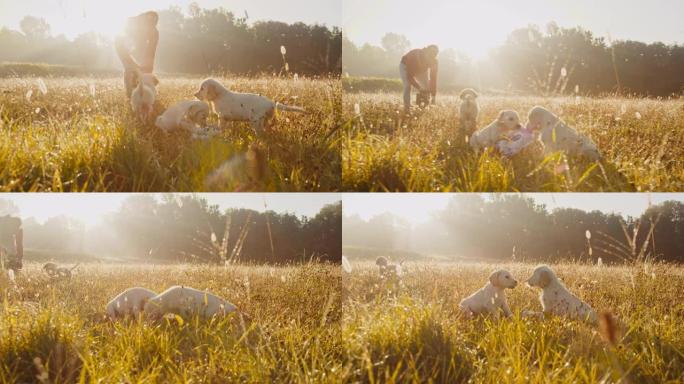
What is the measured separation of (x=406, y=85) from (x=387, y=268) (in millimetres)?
1440

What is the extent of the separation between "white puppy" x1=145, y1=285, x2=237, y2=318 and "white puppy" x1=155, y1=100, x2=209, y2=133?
1.18m

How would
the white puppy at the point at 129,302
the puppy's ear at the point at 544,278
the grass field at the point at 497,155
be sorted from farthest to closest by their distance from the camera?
the puppy's ear at the point at 544,278 → the white puppy at the point at 129,302 → the grass field at the point at 497,155

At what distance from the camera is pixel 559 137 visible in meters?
4.26

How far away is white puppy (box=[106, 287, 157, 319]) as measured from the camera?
417 centimetres

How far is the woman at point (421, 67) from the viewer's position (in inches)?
173

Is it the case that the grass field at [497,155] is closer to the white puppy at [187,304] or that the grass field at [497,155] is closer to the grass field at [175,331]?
the grass field at [175,331]

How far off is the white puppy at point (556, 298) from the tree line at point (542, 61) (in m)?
1.46

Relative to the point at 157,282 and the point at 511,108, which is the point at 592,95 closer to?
the point at 511,108

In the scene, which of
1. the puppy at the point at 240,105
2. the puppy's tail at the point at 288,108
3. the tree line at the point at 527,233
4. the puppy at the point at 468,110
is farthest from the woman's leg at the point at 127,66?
the puppy at the point at 468,110

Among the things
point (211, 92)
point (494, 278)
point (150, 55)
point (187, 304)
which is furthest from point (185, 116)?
point (494, 278)

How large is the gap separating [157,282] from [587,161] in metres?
3.29

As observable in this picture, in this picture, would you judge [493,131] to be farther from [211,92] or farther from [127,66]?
[127,66]

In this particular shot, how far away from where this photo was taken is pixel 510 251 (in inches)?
177

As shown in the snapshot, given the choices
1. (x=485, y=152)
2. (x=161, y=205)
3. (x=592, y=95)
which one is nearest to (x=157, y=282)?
(x=161, y=205)
